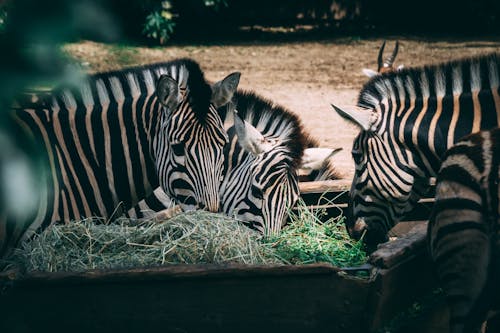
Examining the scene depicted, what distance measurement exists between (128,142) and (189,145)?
1.51 ft

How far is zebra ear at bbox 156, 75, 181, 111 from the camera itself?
435 cm

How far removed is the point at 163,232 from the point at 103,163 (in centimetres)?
85

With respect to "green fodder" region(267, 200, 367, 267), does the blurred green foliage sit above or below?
above

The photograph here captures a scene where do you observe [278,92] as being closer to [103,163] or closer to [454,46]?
[454,46]

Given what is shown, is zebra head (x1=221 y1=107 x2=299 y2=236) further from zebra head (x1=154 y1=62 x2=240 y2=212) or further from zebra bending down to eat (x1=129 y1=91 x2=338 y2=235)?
zebra head (x1=154 y1=62 x2=240 y2=212)

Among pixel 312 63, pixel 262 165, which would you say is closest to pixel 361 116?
pixel 262 165

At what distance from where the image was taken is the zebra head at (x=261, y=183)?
447 centimetres

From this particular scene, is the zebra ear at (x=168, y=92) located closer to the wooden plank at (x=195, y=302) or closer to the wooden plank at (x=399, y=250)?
the wooden plank at (x=195, y=302)

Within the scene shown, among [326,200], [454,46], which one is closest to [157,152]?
[326,200]

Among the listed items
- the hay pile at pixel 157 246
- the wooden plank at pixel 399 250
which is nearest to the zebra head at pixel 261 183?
the hay pile at pixel 157 246

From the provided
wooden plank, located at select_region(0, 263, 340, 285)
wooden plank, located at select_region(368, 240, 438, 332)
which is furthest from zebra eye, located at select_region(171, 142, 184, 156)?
wooden plank, located at select_region(368, 240, 438, 332)

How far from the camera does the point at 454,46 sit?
1600 cm

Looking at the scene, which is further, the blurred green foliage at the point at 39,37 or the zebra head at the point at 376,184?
the zebra head at the point at 376,184

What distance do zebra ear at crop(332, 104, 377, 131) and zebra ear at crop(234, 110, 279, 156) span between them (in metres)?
0.57
